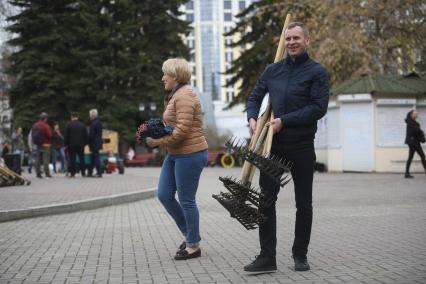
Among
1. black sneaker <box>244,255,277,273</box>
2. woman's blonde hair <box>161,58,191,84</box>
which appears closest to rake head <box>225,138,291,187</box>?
black sneaker <box>244,255,277,273</box>

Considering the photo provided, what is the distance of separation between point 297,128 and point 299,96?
270 millimetres

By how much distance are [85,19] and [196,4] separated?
349ft

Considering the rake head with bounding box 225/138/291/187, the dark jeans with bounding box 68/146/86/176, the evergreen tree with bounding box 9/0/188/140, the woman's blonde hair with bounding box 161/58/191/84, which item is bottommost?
the dark jeans with bounding box 68/146/86/176

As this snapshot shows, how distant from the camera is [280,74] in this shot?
611 cm

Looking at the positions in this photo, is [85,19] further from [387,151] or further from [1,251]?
[1,251]

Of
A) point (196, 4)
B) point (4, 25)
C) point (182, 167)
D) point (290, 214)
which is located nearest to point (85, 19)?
point (4, 25)

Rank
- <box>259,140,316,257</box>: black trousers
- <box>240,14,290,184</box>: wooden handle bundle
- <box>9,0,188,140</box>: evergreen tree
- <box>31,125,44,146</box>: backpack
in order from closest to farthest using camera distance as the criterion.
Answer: <box>240,14,290,184</box>: wooden handle bundle, <box>259,140,316,257</box>: black trousers, <box>31,125,44,146</box>: backpack, <box>9,0,188,140</box>: evergreen tree

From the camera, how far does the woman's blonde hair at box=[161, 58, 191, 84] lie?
22.7ft

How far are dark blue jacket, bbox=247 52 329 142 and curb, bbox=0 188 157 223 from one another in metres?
6.13

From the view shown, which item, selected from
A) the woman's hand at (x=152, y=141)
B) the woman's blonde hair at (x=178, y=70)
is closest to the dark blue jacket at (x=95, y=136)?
the woman's blonde hair at (x=178, y=70)

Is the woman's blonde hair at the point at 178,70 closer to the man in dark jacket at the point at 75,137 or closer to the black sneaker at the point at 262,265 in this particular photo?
the black sneaker at the point at 262,265

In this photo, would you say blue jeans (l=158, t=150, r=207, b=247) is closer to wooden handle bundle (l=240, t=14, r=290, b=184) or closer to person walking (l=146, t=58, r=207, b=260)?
person walking (l=146, t=58, r=207, b=260)

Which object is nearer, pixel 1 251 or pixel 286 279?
pixel 286 279

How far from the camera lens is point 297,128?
19.6ft
